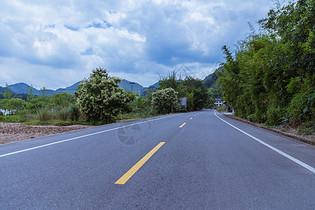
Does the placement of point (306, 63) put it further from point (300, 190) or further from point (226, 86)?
point (226, 86)

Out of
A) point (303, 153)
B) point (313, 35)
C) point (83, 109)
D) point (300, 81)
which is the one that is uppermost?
point (313, 35)

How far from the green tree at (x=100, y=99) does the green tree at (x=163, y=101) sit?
24139 mm

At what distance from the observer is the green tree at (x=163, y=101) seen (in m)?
38.9

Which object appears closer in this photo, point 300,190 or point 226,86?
point 300,190

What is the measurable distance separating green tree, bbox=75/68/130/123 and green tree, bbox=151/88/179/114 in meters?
24.1

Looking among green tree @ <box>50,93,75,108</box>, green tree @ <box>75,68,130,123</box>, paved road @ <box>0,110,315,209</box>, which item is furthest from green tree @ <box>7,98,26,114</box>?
paved road @ <box>0,110,315,209</box>

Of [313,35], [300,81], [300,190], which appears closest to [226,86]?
[300,81]

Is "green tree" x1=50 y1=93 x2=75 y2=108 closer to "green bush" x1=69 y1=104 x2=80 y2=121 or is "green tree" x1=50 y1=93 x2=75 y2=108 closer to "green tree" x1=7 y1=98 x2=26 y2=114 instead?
"green tree" x1=7 y1=98 x2=26 y2=114

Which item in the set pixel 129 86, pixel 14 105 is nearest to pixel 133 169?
pixel 14 105

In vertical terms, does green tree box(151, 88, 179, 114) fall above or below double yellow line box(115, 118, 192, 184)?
above

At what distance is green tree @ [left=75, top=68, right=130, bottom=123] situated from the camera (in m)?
13.6

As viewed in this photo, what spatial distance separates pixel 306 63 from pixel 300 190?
6.02m

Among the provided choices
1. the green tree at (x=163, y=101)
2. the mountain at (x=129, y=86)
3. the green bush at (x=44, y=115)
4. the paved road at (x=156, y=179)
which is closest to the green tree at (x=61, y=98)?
the mountain at (x=129, y=86)

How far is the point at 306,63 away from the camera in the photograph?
6863 mm
